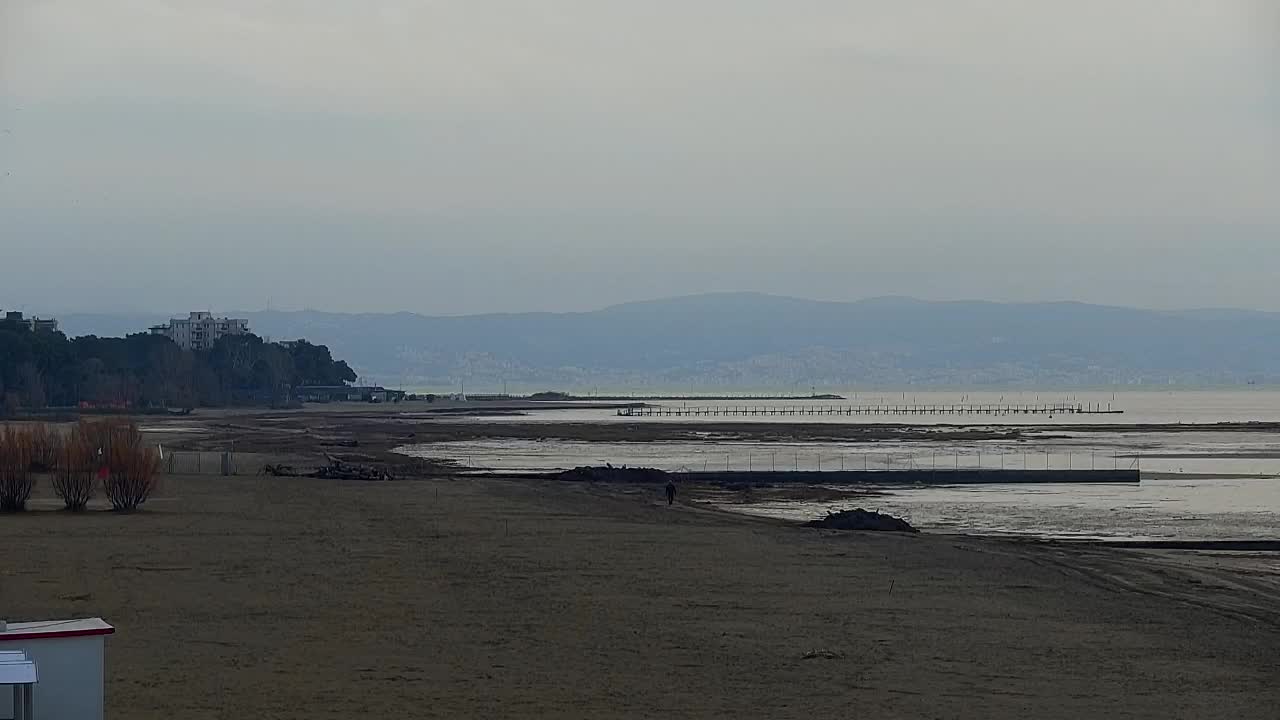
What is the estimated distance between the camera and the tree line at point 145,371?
119 m

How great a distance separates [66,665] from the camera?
27.2 feet

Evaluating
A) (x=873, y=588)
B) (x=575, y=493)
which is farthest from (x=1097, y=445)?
(x=873, y=588)

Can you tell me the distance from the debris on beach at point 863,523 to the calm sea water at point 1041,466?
2.01m

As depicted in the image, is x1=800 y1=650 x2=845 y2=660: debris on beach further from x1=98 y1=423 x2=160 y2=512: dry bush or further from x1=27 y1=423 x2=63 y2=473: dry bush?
x1=27 y1=423 x2=63 y2=473: dry bush

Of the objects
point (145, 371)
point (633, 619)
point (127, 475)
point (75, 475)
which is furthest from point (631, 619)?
point (145, 371)

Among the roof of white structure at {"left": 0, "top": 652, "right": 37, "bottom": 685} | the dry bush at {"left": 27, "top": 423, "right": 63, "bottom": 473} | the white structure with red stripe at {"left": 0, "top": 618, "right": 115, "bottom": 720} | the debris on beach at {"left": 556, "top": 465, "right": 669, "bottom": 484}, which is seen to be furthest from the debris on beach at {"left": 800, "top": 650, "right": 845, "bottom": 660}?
the debris on beach at {"left": 556, "top": 465, "right": 669, "bottom": 484}

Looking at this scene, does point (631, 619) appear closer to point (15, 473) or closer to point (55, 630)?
point (55, 630)

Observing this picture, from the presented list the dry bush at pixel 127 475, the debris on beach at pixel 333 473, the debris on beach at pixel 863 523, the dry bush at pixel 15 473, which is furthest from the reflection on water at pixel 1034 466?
the dry bush at pixel 15 473

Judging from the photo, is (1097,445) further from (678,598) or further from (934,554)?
(678,598)

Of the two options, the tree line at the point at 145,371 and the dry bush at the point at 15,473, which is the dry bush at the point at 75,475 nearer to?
the dry bush at the point at 15,473

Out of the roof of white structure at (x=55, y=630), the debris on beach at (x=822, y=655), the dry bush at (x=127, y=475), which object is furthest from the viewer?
the dry bush at (x=127, y=475)

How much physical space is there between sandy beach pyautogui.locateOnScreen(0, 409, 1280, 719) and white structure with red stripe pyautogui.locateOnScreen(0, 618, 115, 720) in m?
3.46

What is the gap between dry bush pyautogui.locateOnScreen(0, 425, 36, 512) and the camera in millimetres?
28953

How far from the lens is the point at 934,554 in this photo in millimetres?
24688
